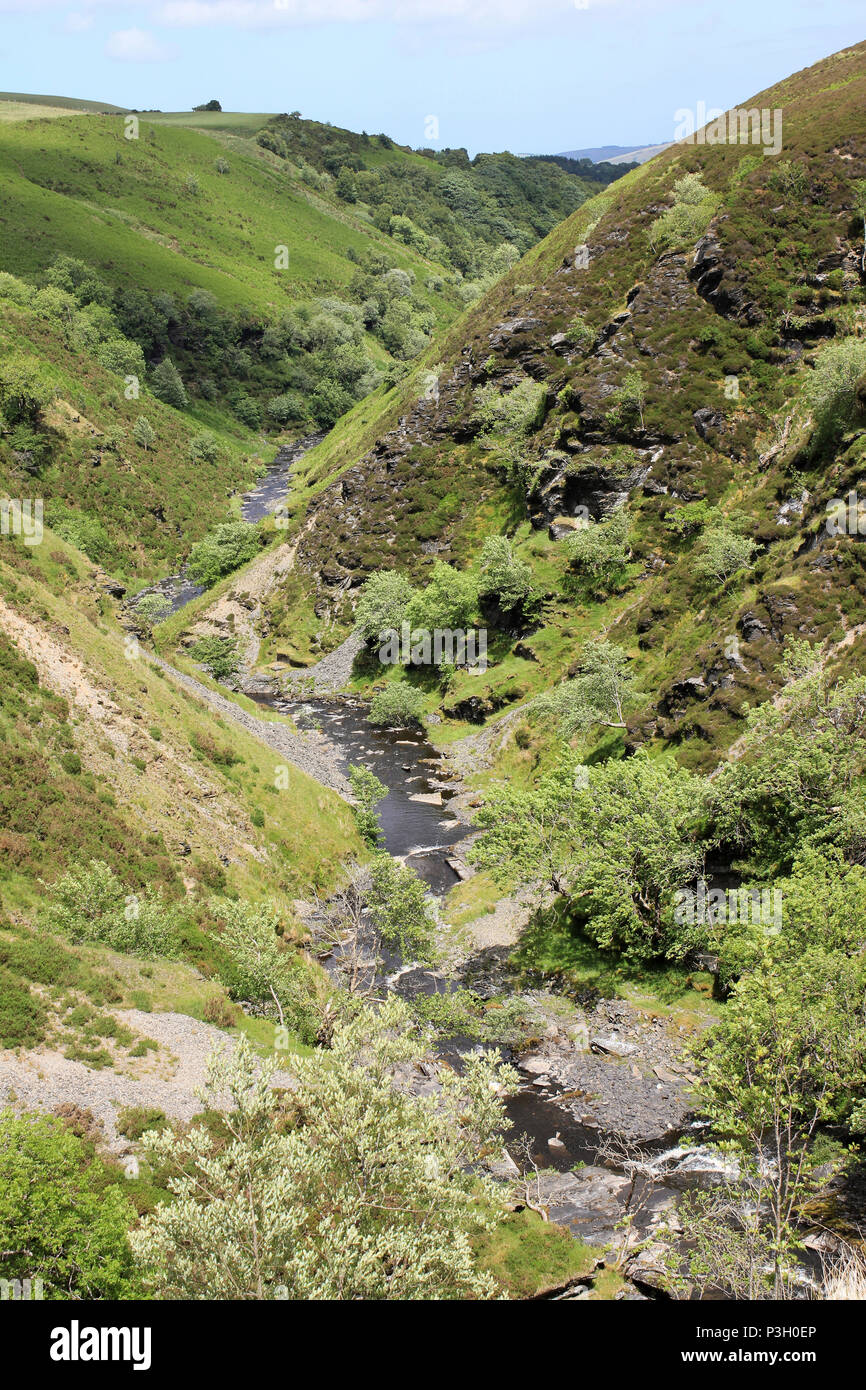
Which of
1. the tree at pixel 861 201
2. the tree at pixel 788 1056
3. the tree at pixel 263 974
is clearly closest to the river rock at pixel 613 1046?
the tree at pixel 788 1056

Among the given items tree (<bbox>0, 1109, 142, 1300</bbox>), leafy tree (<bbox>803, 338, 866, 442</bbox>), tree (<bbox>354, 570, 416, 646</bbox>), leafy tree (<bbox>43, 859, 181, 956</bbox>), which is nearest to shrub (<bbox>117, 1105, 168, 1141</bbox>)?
tree (<bbox>0, 1109, 142, 1300</bbox>)

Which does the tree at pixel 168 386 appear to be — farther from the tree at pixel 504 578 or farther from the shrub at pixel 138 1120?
the shrub at pixel 138 1120

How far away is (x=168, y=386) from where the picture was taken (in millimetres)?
145625

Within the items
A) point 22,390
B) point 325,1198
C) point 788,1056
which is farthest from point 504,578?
point 22,390

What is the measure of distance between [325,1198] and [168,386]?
15160cm

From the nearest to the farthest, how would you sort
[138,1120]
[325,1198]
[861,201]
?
[325,1198], [138,1120], [861,201]

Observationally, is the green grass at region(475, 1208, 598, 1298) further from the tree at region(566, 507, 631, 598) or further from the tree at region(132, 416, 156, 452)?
the tree at region(132, 416, 156, 452)

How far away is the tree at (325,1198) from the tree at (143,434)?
398 ft

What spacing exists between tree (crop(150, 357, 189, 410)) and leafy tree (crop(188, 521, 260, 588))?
47802 mm

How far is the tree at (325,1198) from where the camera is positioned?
1357 cm

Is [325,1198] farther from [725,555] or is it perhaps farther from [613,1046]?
[725,555]

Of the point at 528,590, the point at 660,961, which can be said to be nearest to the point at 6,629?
the point at 660,961

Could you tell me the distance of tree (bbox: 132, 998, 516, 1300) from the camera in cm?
1357
